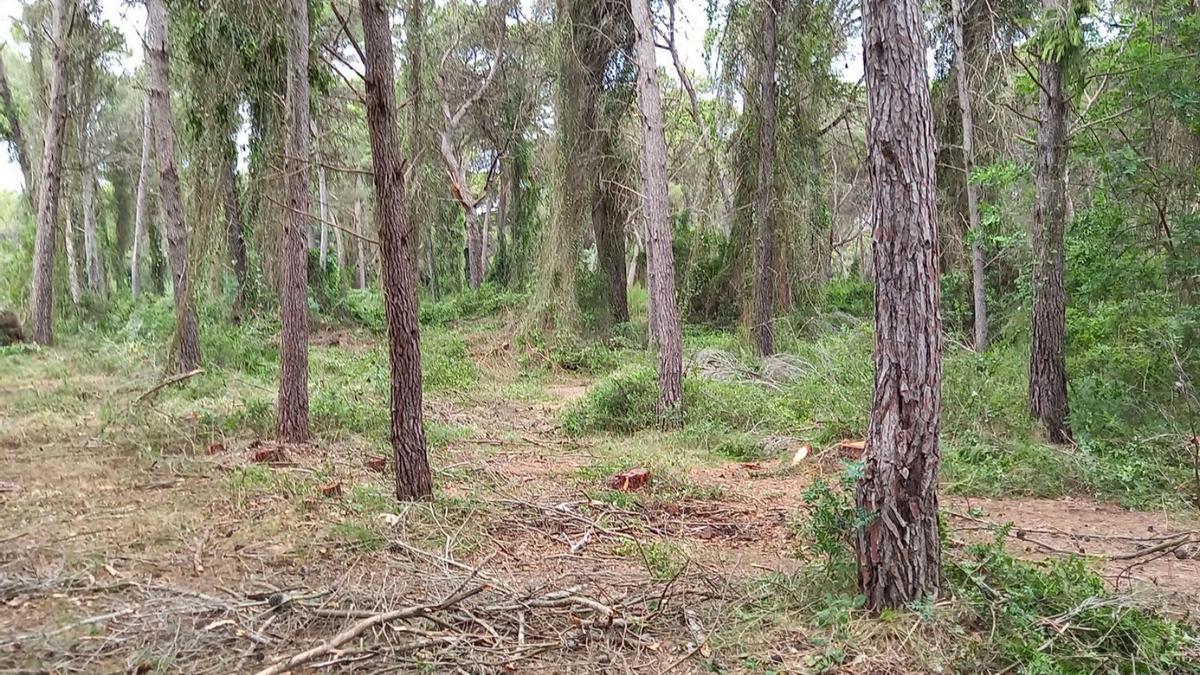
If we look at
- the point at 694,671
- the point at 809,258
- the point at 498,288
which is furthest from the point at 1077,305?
the point at 498,288

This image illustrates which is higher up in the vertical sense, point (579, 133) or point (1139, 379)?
point (579, 133)

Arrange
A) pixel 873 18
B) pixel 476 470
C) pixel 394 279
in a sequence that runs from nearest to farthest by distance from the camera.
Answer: pixel 873 18 < pixel 394 279 < pixel 476 470

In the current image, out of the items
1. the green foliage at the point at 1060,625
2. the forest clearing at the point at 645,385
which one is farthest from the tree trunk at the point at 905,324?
the green foliage at the point at 1060,625

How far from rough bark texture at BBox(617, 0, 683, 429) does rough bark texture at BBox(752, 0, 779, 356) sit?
12.5 ft

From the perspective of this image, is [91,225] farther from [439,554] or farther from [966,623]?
[966,623]

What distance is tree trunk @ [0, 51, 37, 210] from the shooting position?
1688 cm

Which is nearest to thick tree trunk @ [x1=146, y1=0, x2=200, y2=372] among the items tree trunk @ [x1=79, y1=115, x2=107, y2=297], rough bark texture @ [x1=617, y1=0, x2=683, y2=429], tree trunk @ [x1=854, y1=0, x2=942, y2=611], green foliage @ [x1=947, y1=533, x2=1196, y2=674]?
rough bark texture @ [x1=617, y1=0, x2=683, y2=429]

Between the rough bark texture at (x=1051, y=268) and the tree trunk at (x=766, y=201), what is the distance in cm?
490

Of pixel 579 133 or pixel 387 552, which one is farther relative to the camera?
pixel 579 133

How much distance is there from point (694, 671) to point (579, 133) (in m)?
10.9

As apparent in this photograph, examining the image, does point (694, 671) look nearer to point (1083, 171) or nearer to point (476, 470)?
point (476, 470)

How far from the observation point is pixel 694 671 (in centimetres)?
312

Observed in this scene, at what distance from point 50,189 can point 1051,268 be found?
17.2m

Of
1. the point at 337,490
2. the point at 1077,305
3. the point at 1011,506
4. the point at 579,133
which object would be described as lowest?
the point at 1011,506
